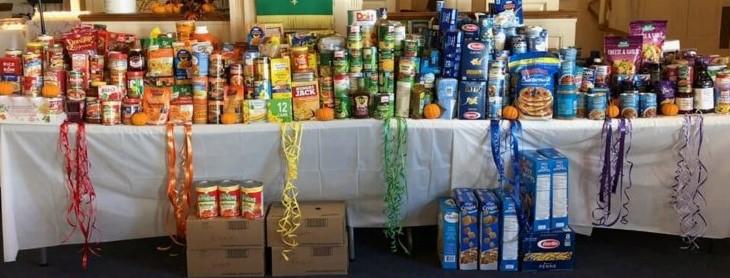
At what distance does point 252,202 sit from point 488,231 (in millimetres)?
1012

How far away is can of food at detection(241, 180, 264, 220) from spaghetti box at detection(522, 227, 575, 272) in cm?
114

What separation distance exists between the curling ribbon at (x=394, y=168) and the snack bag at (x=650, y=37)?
1217 millimetres

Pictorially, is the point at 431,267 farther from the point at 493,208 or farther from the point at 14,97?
the point at 14,97

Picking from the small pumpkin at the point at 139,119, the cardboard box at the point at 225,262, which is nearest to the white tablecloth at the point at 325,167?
the small pumpkin at the point at 139,119

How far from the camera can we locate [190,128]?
3.17 metres

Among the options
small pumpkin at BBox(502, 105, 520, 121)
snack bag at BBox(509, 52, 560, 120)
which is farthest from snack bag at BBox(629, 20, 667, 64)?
small pumpkin at BBox(502, 105, 520, 121)

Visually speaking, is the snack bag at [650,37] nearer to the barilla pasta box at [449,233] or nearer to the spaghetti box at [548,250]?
the spaghetti box at [548,250]

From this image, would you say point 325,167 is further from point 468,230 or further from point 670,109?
point 670,109

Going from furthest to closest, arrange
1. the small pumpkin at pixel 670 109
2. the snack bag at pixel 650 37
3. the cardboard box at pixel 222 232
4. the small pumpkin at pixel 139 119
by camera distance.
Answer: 1. the snack bag at pixel 650 37
2. the small pumpkin at pixel 670 109
3. the small pumpkin at pixel 139 119
4. the cardboard box at pixel 222 232

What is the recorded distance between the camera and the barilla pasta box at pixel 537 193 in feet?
10.1

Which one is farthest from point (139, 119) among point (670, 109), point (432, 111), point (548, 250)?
point (670, 109)

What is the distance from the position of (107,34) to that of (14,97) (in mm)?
529

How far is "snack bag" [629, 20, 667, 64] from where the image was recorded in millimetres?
3449

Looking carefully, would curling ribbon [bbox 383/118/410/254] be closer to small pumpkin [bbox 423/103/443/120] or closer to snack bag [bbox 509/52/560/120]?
small pumpkin [bbox 423/103/443/120]
